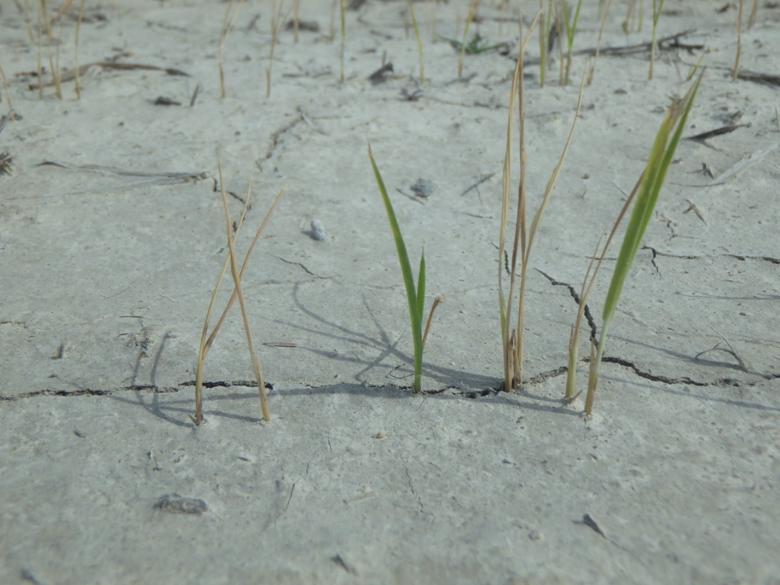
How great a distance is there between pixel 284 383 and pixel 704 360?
2.59 feet

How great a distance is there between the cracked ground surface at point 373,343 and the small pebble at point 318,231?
3 centimetres

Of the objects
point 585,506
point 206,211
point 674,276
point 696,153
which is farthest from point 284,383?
point 696,153

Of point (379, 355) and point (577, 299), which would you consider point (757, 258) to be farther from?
point (379, 355)

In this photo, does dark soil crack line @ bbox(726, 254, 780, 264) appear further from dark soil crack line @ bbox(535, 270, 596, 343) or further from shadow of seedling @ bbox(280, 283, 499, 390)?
shadow of seedling @ bbox(280, 283, 499, 390)

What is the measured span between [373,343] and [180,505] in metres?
0.50

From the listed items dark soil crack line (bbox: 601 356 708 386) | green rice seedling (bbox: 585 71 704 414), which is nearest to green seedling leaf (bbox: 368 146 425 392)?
green rice seedling (bbox: 585 71 704 414)

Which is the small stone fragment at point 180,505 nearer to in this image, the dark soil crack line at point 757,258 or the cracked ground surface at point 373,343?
the cracked ground surface at point 373,343

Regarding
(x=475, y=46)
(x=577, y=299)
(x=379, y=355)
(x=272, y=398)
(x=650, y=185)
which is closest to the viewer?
(x=650, y=185)

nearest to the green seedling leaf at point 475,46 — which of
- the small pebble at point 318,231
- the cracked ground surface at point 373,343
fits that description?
the cracked ground surface at point 373,343

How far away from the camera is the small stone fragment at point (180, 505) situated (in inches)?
36.1

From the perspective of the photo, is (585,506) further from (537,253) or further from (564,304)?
(537,253)

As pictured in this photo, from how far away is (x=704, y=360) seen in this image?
4.00 ft

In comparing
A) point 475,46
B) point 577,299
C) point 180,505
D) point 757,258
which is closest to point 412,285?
point 180,505

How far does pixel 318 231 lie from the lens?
1.64 meters
